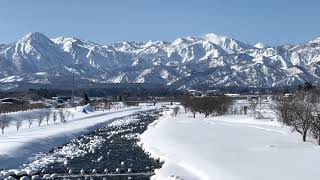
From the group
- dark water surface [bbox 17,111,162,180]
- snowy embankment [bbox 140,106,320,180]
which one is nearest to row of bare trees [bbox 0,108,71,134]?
dark water surface [bbox 17,111,162,180]

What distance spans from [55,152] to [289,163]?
20.8 m

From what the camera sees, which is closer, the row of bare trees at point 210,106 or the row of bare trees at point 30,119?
the row of bare trees at point 30,119

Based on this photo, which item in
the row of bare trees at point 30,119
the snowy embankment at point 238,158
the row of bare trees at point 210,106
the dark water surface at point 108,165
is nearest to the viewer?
the snowy embankment at point 238,158

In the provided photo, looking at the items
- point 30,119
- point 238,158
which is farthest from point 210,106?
point 238,158

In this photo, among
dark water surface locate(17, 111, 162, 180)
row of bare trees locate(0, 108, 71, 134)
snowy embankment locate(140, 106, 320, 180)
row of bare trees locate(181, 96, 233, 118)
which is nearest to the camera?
snowy embankment locate(140, 106, 320, 180)

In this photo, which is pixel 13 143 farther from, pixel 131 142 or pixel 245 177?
pixel 245 177

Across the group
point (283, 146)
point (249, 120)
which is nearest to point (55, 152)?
point (283, 146)

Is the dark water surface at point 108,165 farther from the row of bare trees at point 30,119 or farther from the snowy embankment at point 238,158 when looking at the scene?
the row of bare trees at point 30,119

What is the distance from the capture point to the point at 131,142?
4778cm

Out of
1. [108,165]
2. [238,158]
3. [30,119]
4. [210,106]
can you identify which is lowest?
[108,165]

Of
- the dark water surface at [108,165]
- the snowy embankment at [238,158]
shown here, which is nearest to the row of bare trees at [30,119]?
the dark water surface at [108,165]

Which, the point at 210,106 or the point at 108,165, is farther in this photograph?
the point at 210,106

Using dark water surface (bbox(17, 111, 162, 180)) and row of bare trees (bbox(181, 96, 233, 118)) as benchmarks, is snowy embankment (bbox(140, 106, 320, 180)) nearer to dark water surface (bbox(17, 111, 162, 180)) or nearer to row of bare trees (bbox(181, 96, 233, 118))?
dark water surface (bbox(17, 111, 162, 180))

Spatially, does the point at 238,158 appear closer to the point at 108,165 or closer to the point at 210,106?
the point at 108,165
